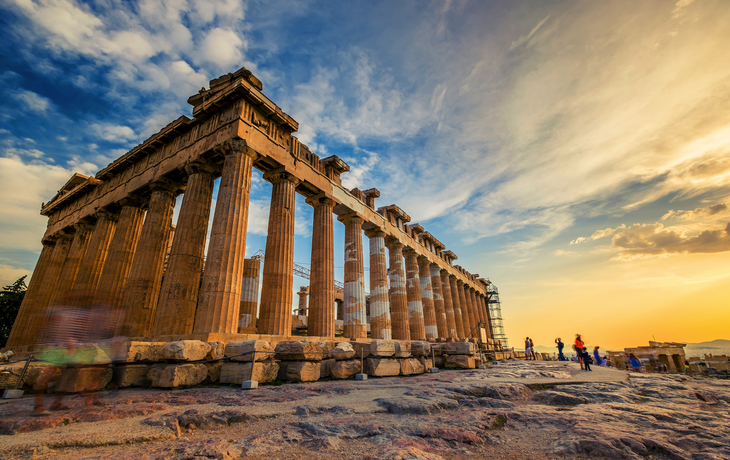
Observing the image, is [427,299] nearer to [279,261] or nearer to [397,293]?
[397,293]

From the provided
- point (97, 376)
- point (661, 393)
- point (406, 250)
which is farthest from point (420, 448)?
point (406, 250)

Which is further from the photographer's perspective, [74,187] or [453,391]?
[74,187]

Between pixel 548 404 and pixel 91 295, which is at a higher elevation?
pixel 91 295

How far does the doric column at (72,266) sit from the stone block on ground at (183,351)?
17465 millimetres

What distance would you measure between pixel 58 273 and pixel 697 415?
103ft

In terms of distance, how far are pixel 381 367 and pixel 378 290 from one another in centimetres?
1184

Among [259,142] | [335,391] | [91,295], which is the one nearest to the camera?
[335,391]

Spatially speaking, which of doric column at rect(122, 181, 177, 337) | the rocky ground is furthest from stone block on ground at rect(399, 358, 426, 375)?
doric column at rect(122, 181, 177, 337)

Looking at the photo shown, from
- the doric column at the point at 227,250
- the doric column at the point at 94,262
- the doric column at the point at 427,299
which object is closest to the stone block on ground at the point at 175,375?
the doric column at the point at 227,250

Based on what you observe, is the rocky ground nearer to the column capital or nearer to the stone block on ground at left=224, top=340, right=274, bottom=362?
the stone block on ground at left=224, top=340, right=274, bottom=362

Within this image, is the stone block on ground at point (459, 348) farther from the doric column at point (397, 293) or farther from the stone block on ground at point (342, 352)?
the doric column at point (397, 293)

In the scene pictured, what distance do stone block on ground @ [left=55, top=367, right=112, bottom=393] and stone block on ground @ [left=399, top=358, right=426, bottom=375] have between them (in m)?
7.65

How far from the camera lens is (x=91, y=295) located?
16.8 metres

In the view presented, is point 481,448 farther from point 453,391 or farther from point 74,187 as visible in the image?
point 74,187
